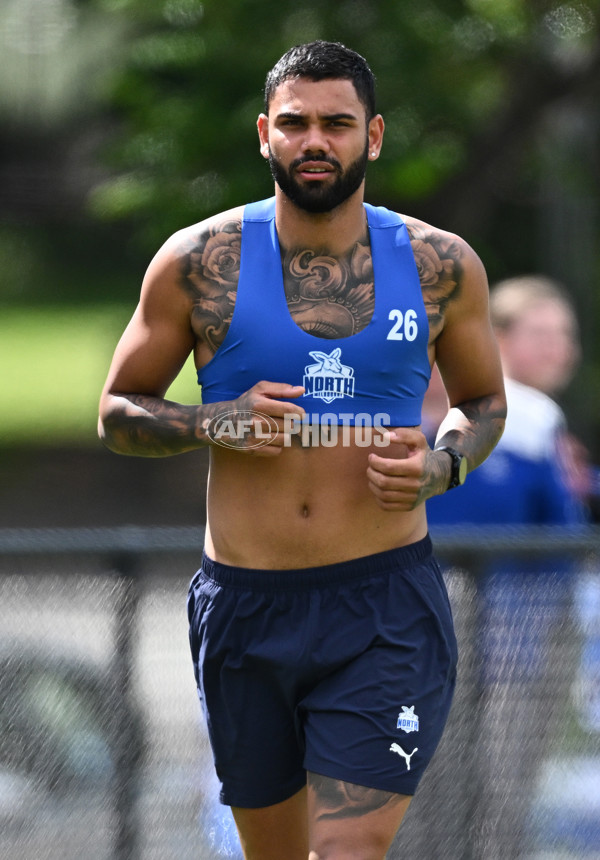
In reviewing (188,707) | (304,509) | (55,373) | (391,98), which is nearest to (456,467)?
(304,509)

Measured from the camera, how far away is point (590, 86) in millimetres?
10461

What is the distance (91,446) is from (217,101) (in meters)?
10.1

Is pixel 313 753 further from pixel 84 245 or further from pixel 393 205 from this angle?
pixel 84 245

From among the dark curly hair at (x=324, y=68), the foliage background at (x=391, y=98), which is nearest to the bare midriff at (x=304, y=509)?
the dark curly hair at (x=324, y=68)

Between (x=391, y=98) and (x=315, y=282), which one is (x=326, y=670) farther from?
(x=391, y=98)

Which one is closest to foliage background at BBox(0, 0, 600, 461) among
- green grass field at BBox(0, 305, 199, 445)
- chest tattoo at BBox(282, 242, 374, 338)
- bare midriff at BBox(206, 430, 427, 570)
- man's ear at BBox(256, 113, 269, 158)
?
green grass field at BBox(0, 305, 199, 445)

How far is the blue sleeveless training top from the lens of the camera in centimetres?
301

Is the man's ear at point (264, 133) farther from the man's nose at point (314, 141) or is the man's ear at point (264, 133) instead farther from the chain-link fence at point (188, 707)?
the chain-link fence at point (188, 707)

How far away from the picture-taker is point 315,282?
3117mm

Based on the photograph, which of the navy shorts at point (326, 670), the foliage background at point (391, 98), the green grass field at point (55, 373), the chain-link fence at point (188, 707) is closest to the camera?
the navy shorts at point (326, 670)

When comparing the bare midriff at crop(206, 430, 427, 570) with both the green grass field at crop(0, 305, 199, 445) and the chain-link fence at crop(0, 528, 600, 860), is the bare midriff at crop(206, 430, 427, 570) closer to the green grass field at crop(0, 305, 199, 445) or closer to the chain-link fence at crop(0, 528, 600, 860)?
the chain-link fence at crop(0, 528, 600, 860)

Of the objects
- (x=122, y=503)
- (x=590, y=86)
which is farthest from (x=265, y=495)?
(x=122, y=503)

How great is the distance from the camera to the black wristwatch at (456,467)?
3.12 meters

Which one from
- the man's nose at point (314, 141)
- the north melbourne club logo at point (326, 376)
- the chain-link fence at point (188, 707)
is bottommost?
the chain-link fence at point (188, 707)
